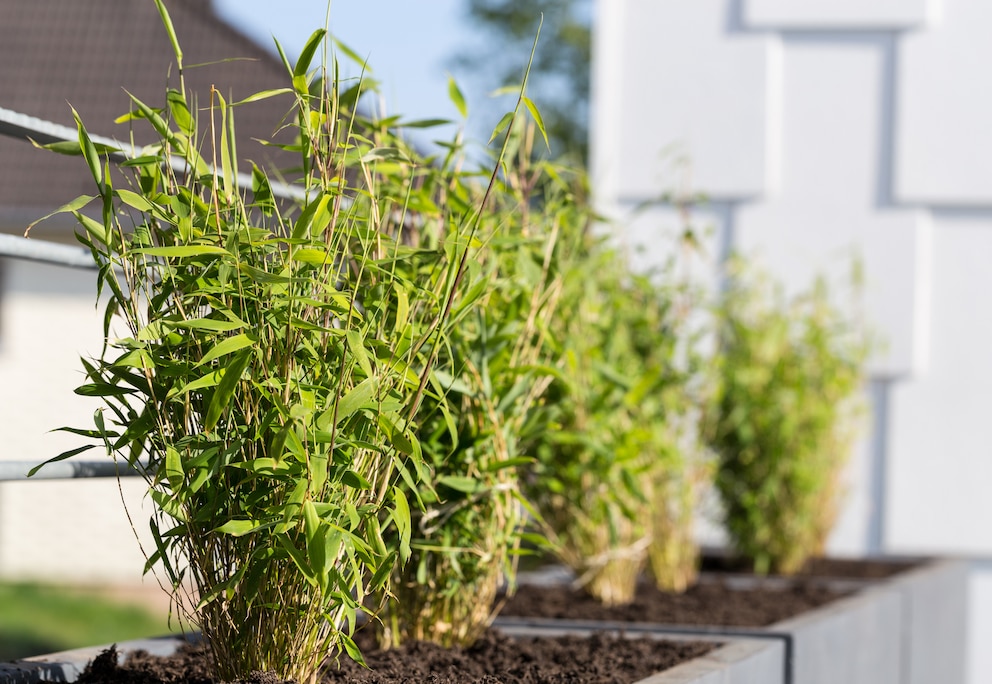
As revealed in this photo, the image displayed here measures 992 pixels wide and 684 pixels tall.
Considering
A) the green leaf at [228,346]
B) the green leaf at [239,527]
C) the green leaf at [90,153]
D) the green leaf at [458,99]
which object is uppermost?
the green leaf at [458,99]

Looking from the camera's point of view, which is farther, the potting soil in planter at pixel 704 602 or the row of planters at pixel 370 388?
the potting soil in planter at pixel 704 602

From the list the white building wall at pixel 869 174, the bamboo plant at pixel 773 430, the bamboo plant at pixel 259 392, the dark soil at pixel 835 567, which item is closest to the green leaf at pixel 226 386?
the bamboo plant at pixel 259 392

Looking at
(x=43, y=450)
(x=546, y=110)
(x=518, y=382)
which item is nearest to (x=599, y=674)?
(x=518, y=382)

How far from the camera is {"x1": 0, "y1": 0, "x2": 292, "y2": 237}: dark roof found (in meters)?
9.56

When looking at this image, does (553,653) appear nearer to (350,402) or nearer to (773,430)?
(350,402)

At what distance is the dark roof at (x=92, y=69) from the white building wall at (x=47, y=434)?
2.46 feet

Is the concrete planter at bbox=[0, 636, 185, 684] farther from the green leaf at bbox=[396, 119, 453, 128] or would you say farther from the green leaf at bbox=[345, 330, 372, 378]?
the green leaf at bbox=[396, 119, 453, 128]

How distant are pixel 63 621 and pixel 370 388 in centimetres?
743

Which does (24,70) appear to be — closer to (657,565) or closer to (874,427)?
(874,427)

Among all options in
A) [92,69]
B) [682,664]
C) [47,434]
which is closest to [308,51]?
[682,664]

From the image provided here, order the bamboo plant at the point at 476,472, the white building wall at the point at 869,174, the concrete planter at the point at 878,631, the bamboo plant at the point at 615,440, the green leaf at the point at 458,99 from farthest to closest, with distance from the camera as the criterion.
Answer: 1. the white building wall at the point at 869,174
2. the bamboo plant at the point at 615,440
3. the concrete planter at the point at 878,631
4. the green leaf at the point at 458,99
5. the bamboo plant at the point at 476,472

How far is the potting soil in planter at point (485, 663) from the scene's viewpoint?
172cm

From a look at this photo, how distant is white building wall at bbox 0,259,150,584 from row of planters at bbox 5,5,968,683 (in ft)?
20.6

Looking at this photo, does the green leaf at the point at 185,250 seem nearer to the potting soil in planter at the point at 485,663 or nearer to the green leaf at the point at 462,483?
the potting soil in planter at the point at 485,663
